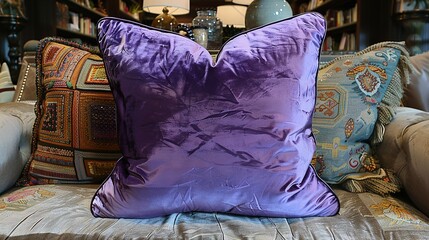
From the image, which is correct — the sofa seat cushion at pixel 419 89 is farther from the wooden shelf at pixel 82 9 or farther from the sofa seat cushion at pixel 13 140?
the wooden shelf at pixel 82 9

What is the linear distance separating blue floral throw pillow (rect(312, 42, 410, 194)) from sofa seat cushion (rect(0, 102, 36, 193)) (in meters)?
0.73

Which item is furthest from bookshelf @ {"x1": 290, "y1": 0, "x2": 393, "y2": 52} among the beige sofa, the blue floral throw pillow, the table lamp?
the beige sofa

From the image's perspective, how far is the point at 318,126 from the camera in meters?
1.00

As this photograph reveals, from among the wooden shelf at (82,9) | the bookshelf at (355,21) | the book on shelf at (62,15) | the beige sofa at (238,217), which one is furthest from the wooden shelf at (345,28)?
the beige sofa at (238,217)

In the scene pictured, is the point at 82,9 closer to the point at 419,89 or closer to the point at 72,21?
the point at 72,21

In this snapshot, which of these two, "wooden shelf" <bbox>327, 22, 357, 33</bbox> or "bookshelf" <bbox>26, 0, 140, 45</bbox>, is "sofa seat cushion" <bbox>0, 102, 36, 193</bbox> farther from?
"wooden shelf" <bbox>327, 22, 357, 33</bbox>

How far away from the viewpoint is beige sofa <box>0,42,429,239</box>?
730 millimetres

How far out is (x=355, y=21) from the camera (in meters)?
4.03

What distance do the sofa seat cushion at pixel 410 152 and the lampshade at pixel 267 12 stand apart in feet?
2.46

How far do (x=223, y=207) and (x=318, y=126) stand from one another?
1.17ft

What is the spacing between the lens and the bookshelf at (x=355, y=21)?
371 centimetres

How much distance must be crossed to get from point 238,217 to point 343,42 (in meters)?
3.99

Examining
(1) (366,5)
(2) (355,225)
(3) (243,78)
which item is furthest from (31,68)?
(1) (366,5)

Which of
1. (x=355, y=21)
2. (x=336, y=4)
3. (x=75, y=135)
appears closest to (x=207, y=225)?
(x=75, y=135)
